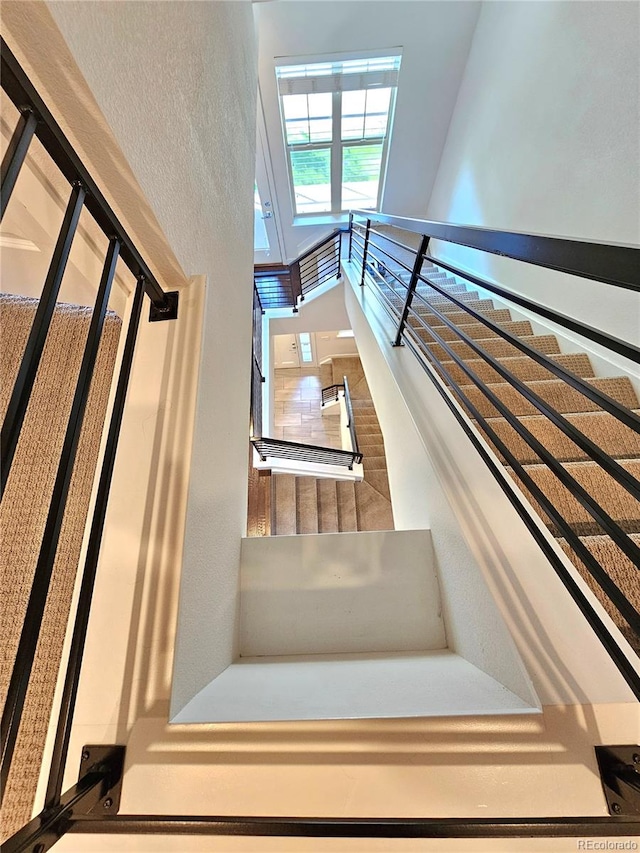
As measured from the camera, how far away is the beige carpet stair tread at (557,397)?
1859mm

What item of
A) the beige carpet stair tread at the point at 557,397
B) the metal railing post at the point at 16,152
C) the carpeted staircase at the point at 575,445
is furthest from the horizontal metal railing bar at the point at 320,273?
the metal railing post at the point at 16,152

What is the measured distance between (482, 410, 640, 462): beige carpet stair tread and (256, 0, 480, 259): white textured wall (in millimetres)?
5091

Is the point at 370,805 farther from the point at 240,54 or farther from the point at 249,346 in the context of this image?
the point at 240,54

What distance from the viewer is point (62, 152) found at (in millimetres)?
521

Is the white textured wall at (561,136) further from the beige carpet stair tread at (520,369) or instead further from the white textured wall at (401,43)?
the white textured wall at (401,43)

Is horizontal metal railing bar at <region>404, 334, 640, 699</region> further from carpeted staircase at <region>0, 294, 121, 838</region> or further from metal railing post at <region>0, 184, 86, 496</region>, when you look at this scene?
carpeted staircase at <region>0, 294, 121, 838</region>

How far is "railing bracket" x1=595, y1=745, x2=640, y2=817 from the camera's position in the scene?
556 mm

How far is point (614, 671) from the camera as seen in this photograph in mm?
655

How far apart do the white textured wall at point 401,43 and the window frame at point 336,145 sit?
0.07 m

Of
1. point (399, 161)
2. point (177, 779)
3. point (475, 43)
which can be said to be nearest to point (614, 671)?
point (177, 779)

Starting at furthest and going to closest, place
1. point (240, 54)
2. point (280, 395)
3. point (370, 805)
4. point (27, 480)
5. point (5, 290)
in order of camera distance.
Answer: point (280, 395)
point (240, 54)
point (5, 290)
point (27, 480)
point (370, 805)

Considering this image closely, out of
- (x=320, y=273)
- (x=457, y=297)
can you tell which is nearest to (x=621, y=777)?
(x=457, y=297)

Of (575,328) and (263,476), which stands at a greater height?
(263,476)

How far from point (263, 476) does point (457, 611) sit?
3.61 m
